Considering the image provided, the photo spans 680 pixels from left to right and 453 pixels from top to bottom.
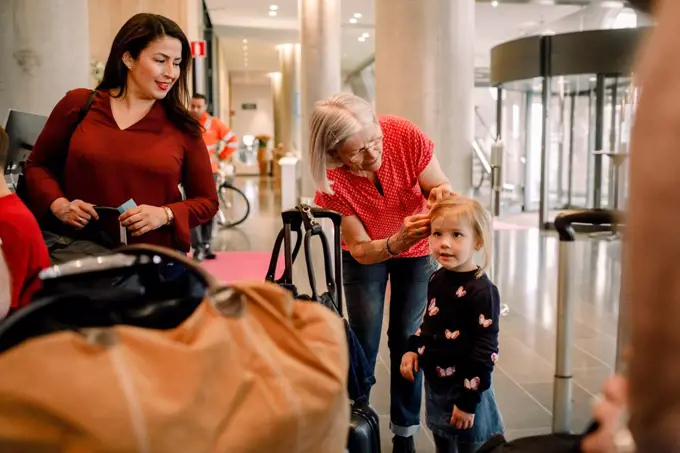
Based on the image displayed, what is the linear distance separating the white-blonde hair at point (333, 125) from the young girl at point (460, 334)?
0.42 m

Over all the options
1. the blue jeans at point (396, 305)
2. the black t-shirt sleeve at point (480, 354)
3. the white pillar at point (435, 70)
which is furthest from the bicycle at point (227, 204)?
the black t-shirt sleeve at point (480, 354)

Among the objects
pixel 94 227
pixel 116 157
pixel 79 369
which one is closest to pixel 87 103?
pixel 116 157

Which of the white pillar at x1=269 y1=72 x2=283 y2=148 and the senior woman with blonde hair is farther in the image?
the white pillar at x1=269 y1=72 x2=283 y2=148

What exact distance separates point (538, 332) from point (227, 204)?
1005cm

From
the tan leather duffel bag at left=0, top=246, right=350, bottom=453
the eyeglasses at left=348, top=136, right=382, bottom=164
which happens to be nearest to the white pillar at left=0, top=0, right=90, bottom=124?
the eyeglasses at left=348, top=136, right=382, bottom=164

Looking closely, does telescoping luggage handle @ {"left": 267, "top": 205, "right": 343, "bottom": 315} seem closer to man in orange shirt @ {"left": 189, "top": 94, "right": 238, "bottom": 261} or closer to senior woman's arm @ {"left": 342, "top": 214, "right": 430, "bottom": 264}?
senior woman's arm @ {"left": 342, "top": 214, "right": 430, "bottom": 264}

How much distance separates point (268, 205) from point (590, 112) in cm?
753

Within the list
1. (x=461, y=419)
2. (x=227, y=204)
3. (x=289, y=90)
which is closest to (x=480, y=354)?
(x=461, y=419)

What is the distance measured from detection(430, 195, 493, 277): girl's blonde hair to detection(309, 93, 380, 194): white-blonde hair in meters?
0.43

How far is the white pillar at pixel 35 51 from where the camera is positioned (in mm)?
5637

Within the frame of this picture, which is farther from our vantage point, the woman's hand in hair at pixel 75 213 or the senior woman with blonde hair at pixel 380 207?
the senior woman with blonde hair at pixel 380 207

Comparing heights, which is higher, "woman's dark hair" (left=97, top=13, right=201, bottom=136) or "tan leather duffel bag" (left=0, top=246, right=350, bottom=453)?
"woman's dark hair" (left=97, top=13, right=201, bottom=136)

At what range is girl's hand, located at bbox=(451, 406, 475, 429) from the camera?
7.36 ft

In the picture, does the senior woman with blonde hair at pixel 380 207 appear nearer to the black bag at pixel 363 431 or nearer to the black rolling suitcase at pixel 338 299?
the black rolling suitcase at pixel 338 299
